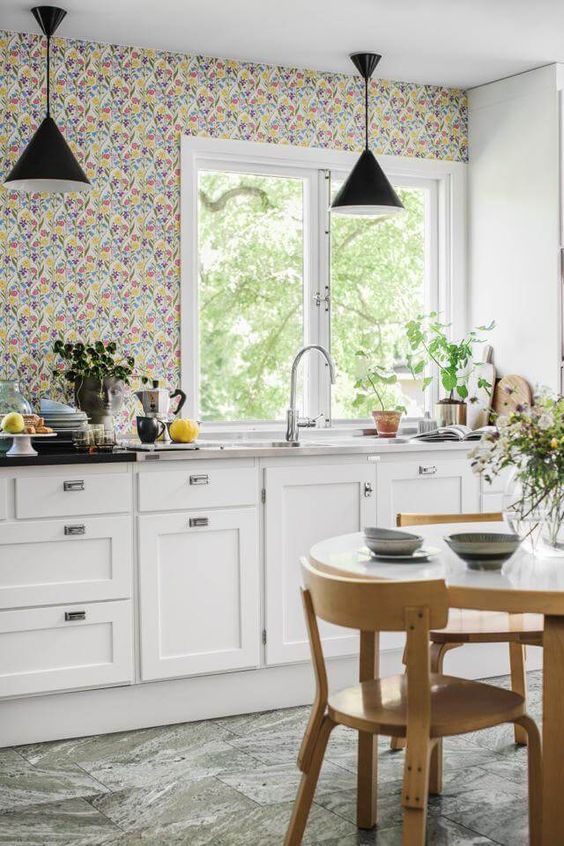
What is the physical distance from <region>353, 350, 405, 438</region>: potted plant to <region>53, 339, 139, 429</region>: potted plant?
1.16 m

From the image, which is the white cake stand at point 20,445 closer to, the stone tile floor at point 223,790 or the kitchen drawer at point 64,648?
the kitchen drawer at point 64,648

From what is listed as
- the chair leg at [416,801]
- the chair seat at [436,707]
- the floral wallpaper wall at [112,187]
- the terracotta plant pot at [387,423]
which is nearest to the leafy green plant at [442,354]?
the terracotta plant pot at [387,423]

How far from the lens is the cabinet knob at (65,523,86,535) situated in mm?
3510

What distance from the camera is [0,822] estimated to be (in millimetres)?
2863

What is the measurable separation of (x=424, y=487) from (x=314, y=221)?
1.39 metres

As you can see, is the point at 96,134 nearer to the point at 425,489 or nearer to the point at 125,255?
the point at 125,255

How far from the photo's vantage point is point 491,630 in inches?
116

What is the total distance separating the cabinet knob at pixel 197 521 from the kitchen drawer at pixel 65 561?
0.74ft

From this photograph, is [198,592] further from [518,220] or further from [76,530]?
[518,220]

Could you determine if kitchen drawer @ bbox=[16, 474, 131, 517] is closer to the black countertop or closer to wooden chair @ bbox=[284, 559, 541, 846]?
the black countertop

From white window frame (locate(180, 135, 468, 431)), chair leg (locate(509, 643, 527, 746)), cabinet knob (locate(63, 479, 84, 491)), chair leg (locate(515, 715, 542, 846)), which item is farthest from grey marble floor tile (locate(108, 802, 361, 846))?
white window frame (locate(180, 135, 468, 431))

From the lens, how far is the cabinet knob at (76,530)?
3.51m

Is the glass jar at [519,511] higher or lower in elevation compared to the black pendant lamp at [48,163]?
Result: lower

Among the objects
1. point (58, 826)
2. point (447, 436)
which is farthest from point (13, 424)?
point (447, 436)
